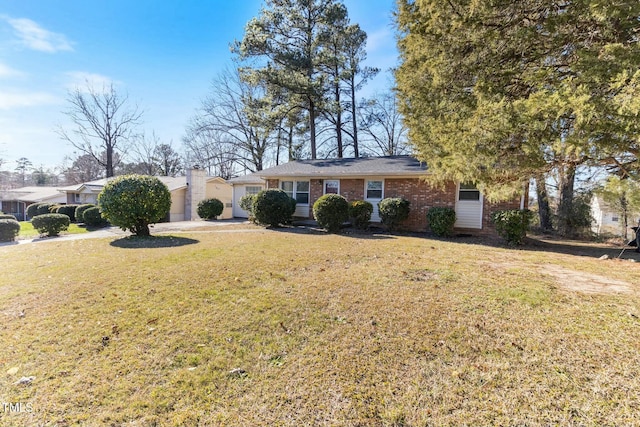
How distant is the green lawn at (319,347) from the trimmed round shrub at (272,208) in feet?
21.6

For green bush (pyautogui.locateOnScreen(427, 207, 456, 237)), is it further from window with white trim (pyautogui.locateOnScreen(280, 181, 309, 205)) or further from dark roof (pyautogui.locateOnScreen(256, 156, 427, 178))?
window with white trim (pyautogui.locateOnScreen(280, 181, 309, 205))

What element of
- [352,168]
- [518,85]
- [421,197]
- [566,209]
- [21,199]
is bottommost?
[566,209]

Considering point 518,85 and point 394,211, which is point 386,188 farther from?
point 518,85

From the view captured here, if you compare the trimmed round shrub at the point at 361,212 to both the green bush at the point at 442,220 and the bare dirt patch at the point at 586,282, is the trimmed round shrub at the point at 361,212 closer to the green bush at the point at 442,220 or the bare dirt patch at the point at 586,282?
the green bush at the point at 442,220

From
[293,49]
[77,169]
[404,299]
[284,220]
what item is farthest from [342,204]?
[77,169]

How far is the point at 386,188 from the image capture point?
1245 cm

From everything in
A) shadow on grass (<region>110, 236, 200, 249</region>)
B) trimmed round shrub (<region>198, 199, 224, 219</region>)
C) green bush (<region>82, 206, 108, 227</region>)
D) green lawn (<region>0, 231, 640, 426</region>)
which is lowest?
green lawn (<region>0, 231, 640, 426</region>)

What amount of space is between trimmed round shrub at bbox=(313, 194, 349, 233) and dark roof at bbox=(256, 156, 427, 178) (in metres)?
2.43

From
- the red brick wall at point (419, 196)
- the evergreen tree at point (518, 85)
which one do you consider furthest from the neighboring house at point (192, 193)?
the evergreen tree at point (518, 85)

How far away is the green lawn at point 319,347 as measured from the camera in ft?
6.87

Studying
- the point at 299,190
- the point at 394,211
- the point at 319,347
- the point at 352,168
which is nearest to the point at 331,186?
the point at 352,168

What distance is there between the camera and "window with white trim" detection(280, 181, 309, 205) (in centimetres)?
1452

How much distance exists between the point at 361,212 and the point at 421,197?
262 centimetres

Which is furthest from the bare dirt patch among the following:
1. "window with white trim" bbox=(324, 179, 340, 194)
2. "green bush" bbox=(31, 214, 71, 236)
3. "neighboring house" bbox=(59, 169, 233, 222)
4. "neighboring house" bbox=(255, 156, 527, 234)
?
"neighboring house" bbox=(59, 169, 233, 222)
